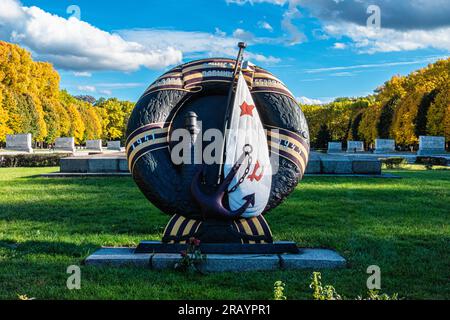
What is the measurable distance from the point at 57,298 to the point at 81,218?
413cm

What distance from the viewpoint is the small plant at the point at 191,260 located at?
16.3 ft

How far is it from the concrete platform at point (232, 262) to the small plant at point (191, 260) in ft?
0.27

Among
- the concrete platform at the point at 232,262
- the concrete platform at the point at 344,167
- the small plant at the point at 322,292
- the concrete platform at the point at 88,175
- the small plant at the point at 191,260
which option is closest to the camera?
the small plant at the point at 322,292

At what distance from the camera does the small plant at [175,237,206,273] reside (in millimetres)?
4980

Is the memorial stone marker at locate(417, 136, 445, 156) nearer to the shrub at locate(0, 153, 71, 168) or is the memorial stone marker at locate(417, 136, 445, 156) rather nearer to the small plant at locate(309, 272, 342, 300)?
the shrub at locate(0, 153, 71, 168)

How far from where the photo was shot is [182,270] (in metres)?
5.01

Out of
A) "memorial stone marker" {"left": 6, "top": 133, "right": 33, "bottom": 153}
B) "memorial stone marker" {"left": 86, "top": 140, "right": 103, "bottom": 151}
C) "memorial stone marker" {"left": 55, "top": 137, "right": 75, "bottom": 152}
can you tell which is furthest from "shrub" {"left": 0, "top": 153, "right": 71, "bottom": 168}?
"memorial stone marker" {"left": 86, "top": 140, "right": 103, "bottom": 151}

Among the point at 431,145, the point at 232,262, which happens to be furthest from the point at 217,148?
the point at 431,145

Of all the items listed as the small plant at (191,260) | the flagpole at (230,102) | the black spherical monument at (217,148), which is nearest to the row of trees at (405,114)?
the black spherical monument at (217,148)

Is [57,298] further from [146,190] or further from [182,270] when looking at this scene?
[146,190]

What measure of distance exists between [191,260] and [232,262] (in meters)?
0.43

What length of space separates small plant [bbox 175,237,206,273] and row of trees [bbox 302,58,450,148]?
122ft

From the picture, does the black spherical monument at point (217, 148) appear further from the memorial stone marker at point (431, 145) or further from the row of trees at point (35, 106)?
the row of trees at point (35, 106)
